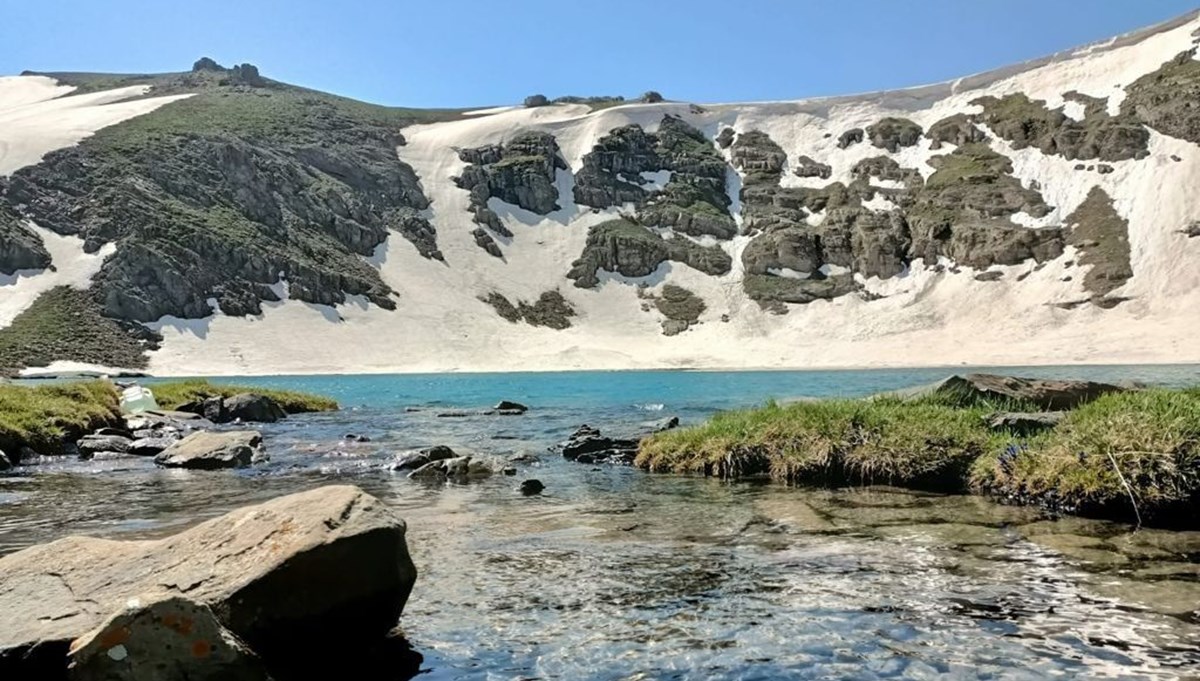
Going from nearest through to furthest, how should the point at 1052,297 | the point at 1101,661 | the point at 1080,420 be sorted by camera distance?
the point at 1101,661 → the point at 1080,420 → the point at 1052,297

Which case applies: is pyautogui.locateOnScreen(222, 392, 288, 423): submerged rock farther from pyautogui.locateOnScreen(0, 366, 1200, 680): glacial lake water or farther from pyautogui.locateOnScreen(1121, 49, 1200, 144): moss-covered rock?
pyautogui.locateOnScreen(1121, 49, 1200, 144): moss-covered rock

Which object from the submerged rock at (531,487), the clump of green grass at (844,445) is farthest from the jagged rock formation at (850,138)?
the submerged rock at (531,487)

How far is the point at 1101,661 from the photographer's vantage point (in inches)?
232

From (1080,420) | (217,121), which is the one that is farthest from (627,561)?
(217,121)

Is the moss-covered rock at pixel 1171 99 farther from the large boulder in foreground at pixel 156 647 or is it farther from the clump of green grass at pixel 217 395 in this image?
the large boulder in foreground at pixel 156 647

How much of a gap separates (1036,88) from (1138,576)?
548 ft

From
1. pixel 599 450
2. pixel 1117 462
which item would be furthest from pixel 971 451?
pixel 599 450

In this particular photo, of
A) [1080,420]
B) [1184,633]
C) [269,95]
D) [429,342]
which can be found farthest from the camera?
[269,95]

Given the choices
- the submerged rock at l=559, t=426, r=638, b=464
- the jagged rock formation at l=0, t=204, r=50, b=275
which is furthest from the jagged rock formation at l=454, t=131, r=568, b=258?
the submerged rock at l=559, t=426, r=638, b=464

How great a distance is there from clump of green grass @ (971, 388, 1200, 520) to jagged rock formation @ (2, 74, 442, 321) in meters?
113

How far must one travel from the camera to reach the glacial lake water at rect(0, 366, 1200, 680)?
6223 millimetres

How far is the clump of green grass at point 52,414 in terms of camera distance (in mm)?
23172

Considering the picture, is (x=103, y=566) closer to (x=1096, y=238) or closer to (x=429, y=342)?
(x=429, y=342)

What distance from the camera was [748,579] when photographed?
859cm
